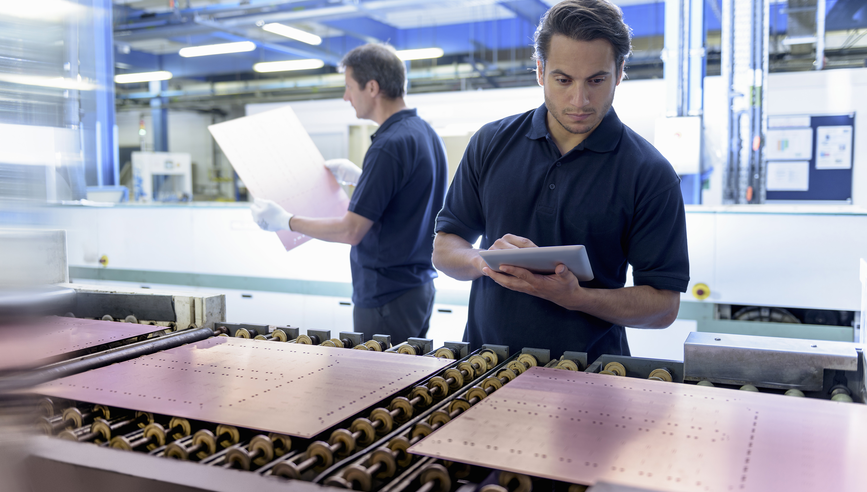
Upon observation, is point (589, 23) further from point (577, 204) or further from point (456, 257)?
point (456, 257)

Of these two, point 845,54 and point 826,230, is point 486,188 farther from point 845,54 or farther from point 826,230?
point 845,54

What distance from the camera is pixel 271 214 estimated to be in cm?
244

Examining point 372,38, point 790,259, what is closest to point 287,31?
point 372,38

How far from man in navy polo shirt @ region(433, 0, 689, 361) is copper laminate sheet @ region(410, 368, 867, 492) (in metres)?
0.28

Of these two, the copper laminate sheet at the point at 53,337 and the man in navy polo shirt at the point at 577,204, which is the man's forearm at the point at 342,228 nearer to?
the man in navy polo shirt at the point at 577,204

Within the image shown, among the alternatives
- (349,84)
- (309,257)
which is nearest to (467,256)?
(349,84)

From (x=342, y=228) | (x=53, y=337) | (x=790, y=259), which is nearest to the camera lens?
(x=53, y=337)

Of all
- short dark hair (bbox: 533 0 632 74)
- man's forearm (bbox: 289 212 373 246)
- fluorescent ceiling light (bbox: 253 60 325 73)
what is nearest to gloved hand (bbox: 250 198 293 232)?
man's forearm (bbox: 289 212 373 246)

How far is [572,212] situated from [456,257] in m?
0.28

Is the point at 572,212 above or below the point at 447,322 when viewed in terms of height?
above

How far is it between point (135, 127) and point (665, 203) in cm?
1432

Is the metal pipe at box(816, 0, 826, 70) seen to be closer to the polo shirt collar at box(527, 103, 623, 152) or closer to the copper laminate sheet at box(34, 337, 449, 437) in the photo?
the polo shirt collar at box(527, 103, 623, 152)

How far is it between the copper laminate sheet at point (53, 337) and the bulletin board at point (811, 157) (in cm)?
578

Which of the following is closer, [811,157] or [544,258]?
[544,258]
